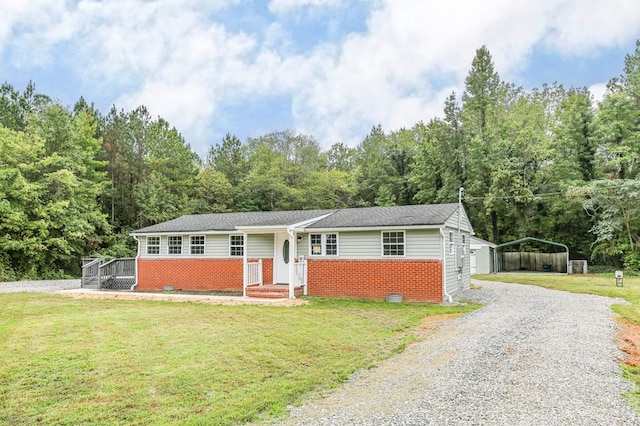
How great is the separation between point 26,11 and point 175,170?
51.0 ft

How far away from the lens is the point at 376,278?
14.0 metres

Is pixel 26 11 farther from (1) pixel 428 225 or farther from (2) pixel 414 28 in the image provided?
(1) pixel 428 225

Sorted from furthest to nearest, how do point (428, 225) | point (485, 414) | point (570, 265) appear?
point (570, 265) < point (428, 225) < point (485, 414)

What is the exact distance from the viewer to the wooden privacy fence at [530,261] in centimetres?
2919

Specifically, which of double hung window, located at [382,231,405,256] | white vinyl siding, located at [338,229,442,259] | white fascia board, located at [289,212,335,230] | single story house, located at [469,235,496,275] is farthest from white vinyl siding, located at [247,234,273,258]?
single story house, located at [469,235,496,275]

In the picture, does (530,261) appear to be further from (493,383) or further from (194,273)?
(493,383)

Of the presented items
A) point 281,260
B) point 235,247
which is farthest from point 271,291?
point 235,247

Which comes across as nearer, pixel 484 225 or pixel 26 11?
pixel 26 11

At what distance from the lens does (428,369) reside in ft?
19.9

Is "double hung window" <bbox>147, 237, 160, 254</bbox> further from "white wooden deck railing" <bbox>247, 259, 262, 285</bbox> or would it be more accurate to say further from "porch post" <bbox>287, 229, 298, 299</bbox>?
"porch post" <bbox>287, 229, 298, 299</bbox>

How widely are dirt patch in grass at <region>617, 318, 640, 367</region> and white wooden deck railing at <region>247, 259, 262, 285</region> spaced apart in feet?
35.6

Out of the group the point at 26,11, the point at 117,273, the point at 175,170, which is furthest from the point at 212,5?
the point at 175,170

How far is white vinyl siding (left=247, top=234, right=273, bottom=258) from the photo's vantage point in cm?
1590

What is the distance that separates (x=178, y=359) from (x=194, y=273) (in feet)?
36.2
